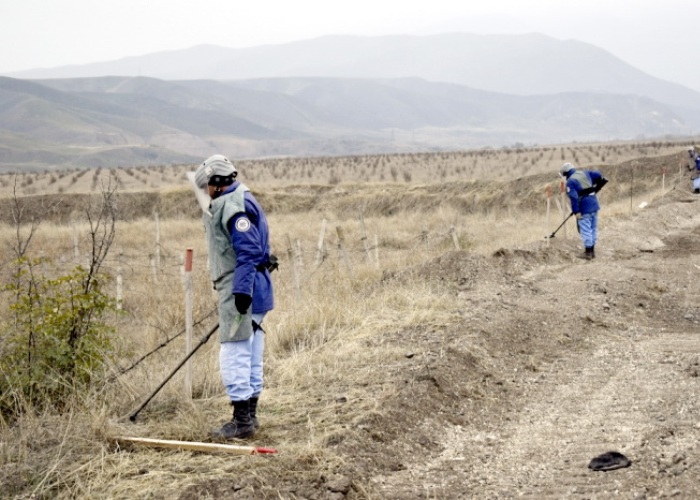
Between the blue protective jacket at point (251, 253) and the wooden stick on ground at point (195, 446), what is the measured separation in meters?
1.02

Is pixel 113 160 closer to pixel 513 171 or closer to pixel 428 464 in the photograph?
pixel 513 171

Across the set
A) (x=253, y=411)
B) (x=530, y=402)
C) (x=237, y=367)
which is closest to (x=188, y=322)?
(x=237, y=367)

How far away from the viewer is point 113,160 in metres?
116

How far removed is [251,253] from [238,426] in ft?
4.41

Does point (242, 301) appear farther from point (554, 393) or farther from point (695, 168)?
point (695, 168)

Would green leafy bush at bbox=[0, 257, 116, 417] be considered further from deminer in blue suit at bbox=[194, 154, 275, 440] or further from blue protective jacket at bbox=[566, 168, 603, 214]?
blue protective jacket at bbox=[566, 168, 603, 214]

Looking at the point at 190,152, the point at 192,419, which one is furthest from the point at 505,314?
the point at 190,152

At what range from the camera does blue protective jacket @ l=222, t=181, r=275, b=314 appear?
572cm

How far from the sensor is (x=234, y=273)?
5.87 meters

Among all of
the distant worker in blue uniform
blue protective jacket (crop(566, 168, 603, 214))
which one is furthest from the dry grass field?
the distant worker in blue uniform

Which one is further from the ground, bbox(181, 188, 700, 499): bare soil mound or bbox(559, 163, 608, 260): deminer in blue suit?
bbox(559, 163, 608, 260): deminer in blue suit

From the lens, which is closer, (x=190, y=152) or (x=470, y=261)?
(x=470, y=261)

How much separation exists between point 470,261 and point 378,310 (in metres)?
3.15

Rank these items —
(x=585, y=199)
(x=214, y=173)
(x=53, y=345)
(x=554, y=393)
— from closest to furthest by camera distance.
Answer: (x=214, y=173), (x=53, y=345), (x=554, y=393), (x=585, y=199)
